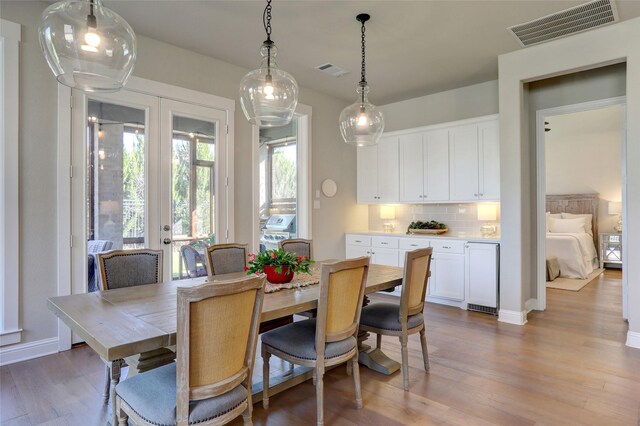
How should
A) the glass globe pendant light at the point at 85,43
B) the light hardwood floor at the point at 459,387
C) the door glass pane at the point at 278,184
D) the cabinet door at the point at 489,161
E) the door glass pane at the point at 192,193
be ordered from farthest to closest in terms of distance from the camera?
the door glass pane at the point at 278,184 < the cabinet door at the point at 489,161 < the door glass pane at the point at 192,193 < the light hardwood floor at the point at 459,387 < the glass globe pendant light at the point at 85,43

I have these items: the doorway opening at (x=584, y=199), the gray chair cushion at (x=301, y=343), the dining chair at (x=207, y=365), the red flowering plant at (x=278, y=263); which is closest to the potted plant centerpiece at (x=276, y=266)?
the red flowering plant at (x=278, y=263)

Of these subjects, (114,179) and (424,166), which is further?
(424,166)

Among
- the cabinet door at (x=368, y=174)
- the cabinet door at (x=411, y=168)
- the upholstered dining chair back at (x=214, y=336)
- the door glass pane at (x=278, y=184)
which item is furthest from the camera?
the cabinet door at (x=368, y=174)

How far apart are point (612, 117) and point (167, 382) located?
858 cm

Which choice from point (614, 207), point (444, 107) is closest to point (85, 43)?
point (444, 107)

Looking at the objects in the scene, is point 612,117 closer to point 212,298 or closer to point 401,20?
point 401,20

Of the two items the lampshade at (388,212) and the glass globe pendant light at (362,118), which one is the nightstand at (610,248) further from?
the glass globe pendant light at (362,118)

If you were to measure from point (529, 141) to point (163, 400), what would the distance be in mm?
4709

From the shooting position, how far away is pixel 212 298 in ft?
4.88

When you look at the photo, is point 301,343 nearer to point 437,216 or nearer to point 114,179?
point 114,179

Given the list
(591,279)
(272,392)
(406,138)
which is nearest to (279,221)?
(406,138)

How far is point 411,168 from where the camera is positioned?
5.48 metres

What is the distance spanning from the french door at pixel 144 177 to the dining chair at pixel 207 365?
2258mm

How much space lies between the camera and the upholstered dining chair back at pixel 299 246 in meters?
3.69
